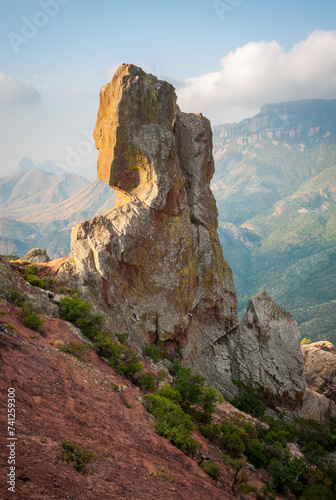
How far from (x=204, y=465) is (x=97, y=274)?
699 inches

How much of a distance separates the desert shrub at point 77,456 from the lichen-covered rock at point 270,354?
32.2 m

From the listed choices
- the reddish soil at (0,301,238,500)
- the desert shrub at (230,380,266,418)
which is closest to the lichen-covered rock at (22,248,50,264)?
the reddish soil at (0,301,238,500)

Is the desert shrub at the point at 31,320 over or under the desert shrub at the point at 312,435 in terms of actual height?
over

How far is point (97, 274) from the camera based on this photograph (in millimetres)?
29328

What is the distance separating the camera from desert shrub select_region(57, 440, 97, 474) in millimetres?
10222

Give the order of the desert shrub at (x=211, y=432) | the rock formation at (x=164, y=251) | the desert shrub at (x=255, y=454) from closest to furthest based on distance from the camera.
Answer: the desert shrub at (x=211, y=432) → the desert shrub at (x=255, y=454) → the rock formation at (x=164, y=251)

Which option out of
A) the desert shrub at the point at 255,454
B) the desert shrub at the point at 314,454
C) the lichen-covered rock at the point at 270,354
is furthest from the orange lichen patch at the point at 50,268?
the desert shrub at the point at 314,454

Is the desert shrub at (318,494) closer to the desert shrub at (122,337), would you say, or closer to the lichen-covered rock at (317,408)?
the desert shrub at (122,337)

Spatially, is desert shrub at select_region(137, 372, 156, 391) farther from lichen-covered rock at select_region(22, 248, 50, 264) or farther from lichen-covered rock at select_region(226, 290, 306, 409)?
lichen-covered rock at select_region(226, 290, 306, 409)

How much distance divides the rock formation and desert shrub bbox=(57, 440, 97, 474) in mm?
17394

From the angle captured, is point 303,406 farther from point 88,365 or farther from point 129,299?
point 88,365

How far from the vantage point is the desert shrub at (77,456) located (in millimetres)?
10222

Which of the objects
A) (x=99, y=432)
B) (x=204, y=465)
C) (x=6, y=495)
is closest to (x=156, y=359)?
(x=204, y=465)

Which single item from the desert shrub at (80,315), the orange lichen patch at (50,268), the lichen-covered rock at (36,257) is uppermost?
the lichen-covered rock at (36,257)
